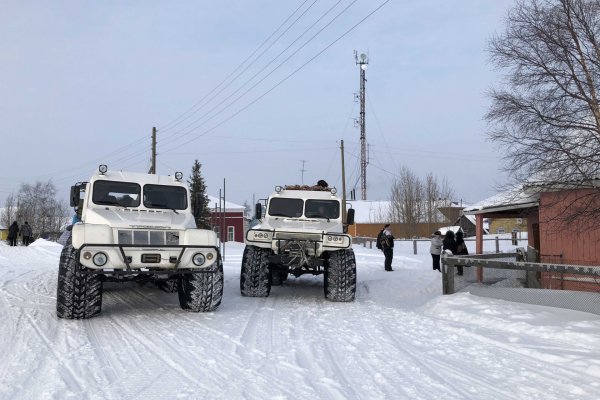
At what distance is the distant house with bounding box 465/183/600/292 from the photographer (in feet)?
30.3

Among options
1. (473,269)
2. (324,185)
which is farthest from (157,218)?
(473,269)

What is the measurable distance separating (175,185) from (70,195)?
6.11 feet

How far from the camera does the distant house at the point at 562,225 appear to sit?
9250mm

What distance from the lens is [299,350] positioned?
6.38 m

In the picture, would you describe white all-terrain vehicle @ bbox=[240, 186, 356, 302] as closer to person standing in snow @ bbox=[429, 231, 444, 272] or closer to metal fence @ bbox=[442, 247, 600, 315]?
metal fence @ bbox=[442, 247, 600, 315]

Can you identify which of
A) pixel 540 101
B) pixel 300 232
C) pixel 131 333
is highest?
pixel 540 101

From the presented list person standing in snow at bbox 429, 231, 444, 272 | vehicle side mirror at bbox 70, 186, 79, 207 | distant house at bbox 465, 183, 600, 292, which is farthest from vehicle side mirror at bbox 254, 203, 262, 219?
person standing in snow at bbox 429, 231, 444, 272

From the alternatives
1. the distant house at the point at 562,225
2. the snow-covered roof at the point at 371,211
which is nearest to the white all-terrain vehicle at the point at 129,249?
the distant house at the point at 562,225

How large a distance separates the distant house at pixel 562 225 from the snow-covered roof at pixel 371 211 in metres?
46.5

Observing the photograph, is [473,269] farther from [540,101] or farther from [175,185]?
[175,185]

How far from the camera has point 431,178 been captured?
57062 mm

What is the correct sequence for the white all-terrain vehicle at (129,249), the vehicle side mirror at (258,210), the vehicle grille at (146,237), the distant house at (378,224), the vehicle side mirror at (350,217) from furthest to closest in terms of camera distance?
the distant house at (378,224)
the vehicle side mirror at (258,210)
the vehicle side mirror at (350,217)
the vehicle grille at (146,237)
the white all-terrain vehicle at (129,249)

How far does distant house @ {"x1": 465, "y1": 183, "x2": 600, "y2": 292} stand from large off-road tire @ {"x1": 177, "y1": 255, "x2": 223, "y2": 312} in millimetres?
5653

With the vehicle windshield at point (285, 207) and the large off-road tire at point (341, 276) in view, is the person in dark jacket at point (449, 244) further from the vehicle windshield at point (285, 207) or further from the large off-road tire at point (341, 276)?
the large off-road tire at point (341, 276)
